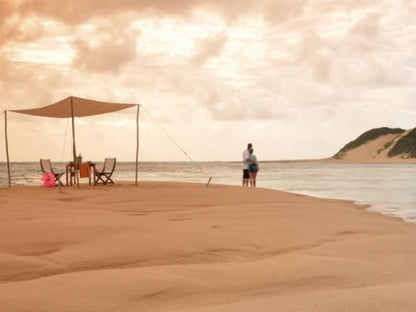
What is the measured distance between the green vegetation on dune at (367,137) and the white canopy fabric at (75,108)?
84309mm

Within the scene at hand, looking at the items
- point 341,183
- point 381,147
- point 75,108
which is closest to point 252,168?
point 75,108

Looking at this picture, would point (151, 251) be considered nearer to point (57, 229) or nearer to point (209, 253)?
point (209, 253)

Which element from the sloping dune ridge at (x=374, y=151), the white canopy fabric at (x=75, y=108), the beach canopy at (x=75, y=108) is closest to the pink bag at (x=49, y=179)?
the beach canopy at (x=75, y=108)

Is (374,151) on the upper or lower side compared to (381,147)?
lower

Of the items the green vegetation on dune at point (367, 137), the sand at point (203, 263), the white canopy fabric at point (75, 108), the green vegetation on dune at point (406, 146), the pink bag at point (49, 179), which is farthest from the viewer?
the green vegetation on dune at point (367, 137)

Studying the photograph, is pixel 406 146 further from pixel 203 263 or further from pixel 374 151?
pixel 203 263

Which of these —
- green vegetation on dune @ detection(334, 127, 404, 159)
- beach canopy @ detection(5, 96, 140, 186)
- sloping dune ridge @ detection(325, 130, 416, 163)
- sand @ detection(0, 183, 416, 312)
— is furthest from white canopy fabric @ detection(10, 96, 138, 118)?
green vegetation on dune @ detection(334, 127, 404, 159)

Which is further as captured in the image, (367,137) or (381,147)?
(367,137)

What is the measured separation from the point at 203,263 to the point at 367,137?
95.6 metres

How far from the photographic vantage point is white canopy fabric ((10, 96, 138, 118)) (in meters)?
12.7

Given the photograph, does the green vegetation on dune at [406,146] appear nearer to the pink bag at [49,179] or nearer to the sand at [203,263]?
the pink bag at [49,179]

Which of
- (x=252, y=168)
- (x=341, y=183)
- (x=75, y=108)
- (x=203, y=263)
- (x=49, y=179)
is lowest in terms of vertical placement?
(x=341, y=183)

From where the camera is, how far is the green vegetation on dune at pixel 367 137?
300 feet

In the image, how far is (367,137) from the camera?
304 feet
